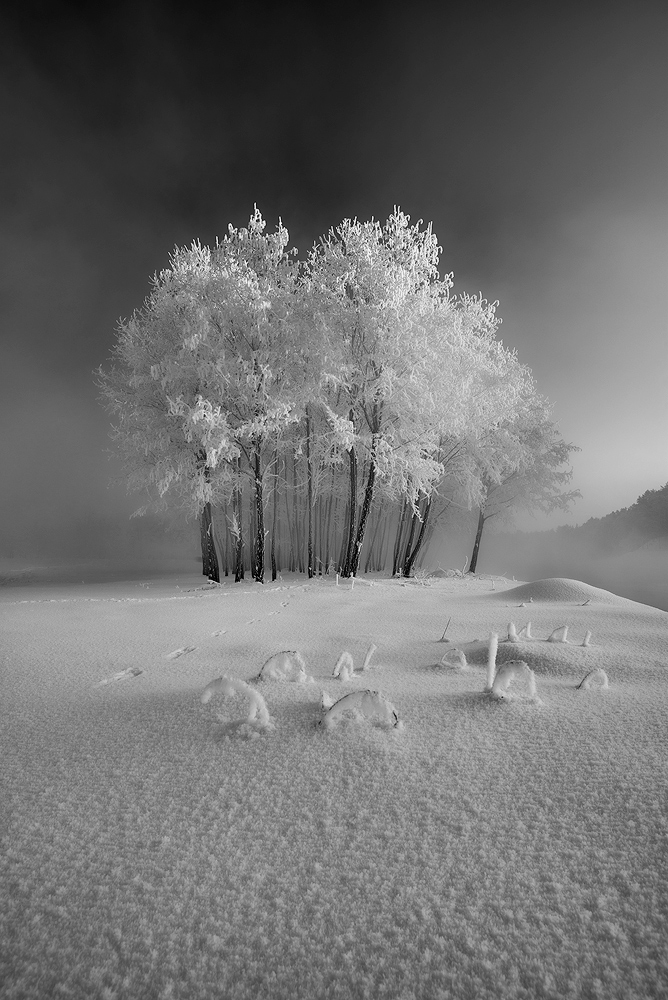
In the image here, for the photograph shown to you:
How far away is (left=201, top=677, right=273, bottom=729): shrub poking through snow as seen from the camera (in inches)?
64.4

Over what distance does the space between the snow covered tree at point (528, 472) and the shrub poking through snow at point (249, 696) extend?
46.5 feet

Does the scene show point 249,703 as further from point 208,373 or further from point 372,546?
point 372,546

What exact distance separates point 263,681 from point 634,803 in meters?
1.43

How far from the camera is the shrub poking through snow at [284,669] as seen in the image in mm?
2145

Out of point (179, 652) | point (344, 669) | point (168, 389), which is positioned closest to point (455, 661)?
point (344, 669)

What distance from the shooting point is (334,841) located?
1.10 meters

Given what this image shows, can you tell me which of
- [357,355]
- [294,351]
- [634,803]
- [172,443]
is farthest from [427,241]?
[634,803]

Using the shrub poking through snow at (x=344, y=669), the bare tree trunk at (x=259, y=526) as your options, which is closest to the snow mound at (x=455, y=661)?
the shrub poking through snow at (x=344, y=669)

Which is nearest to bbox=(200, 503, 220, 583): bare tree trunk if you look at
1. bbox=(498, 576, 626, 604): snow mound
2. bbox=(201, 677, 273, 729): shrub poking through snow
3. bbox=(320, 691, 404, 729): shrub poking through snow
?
bbox=(498, 576, 626, 604): snow mound

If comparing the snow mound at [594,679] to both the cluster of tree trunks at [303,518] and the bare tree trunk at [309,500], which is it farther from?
the bare tree trunk at [309,500]

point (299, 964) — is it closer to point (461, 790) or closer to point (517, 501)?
point (461, 790)

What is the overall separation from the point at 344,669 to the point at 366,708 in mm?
699

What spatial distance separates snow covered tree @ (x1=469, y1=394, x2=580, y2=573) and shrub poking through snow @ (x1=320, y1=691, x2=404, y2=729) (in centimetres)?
1411

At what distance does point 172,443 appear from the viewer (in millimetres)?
10344
